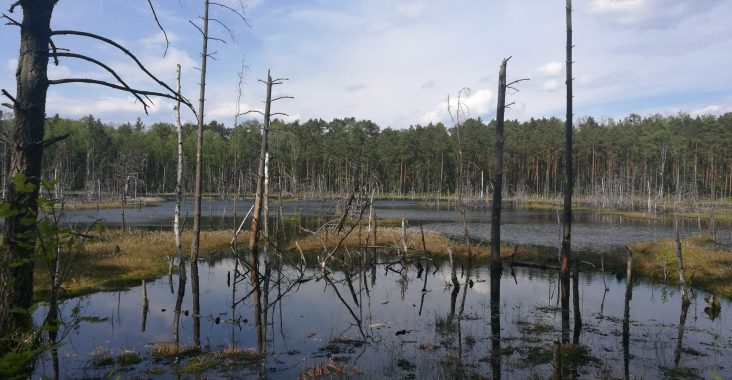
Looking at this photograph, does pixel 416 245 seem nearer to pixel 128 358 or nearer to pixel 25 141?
pixel 128 358

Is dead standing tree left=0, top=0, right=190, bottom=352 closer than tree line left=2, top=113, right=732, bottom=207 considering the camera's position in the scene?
Yes

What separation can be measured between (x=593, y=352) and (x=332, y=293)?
10729 millimetres

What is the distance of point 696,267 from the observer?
2509cm

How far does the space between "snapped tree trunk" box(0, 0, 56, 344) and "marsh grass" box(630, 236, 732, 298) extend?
23181 mm

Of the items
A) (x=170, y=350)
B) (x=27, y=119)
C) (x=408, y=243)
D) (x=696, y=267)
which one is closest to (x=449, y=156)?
(x=408, y=243)

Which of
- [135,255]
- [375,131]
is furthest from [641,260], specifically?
[375,131]

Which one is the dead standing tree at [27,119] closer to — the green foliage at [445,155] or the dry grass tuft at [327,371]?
the dry grass tuft at [327,371]

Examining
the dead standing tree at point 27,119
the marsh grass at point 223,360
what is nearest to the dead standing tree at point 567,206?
the marsh grass at point 223,360

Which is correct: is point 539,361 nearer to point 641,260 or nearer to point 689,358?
point 689,358

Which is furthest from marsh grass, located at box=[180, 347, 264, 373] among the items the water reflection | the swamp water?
the water reflection

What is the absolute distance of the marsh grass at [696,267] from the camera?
2217cm

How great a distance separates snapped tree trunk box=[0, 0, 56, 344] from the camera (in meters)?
4.29

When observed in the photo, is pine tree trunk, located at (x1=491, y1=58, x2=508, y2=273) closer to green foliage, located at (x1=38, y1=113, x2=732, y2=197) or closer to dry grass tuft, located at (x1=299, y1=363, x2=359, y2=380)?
dry grass tuft, located at (x1=299, y1=363, x2=359, y2=380)

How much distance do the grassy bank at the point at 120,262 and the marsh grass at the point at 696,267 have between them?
81.2 feet
